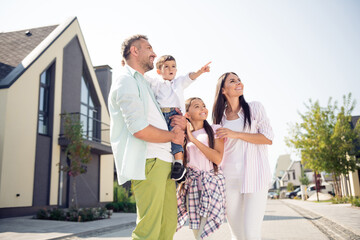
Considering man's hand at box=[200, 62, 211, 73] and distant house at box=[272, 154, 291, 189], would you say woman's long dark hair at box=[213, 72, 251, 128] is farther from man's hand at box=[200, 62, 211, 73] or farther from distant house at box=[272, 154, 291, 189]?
distant house at box=[272, 154, 291, 189]

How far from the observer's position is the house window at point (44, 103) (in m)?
15.5

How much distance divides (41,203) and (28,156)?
225 cm

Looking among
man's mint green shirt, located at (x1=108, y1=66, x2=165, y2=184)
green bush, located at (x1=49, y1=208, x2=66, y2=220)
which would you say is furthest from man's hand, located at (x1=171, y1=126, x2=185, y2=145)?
green bush, located at (x1=49, y1=208, x2=66, y2=220)

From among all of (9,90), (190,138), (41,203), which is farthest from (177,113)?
(41,203)

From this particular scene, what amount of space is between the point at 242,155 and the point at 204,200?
0.62 meters

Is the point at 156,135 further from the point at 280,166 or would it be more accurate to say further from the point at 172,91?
the point at 280,166

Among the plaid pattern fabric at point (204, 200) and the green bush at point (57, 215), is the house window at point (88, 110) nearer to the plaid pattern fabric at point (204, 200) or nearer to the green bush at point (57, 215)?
the green bush at point (57, 215)

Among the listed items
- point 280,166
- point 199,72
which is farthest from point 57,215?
point 280,166

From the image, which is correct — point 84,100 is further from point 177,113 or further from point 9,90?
point 177,113

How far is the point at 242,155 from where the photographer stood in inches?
127

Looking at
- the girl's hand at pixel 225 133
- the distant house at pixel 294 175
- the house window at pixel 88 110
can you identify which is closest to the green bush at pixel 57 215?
the house window at pixel 88 110

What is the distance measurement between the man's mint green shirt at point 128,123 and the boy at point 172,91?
352 millimetres

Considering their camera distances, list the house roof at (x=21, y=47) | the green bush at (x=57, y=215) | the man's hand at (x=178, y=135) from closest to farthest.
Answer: the man's hand at (x=178, y=135)
the green bush at (x=57, y=215)
the house roof at (x=21, y=47)

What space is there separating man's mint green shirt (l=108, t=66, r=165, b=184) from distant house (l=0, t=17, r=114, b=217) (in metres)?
11.9
